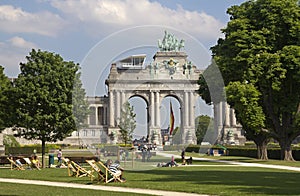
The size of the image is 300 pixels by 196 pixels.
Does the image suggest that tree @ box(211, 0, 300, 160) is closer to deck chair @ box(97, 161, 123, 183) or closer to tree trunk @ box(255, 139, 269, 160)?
tree trunk @ box(255, 139, 269, 160)

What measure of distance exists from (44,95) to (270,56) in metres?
16.2

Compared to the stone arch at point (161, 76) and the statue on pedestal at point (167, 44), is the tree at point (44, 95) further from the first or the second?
the statue on pedestal at point (167, 44)

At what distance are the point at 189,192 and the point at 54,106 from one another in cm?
1716

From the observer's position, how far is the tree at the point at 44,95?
116 feet

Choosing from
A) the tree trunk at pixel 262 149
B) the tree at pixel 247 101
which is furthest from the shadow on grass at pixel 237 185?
the tree trunk at pixel 262 149

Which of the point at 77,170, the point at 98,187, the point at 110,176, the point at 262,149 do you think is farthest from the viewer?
the point at 262,149

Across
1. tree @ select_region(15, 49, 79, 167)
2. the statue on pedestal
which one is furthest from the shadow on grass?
tree @ select_region(15, 49, 79, 167)

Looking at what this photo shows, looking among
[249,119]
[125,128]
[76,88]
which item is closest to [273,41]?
[249,119]

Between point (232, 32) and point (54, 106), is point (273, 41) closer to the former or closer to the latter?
point (232, 32)

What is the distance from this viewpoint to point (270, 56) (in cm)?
4025

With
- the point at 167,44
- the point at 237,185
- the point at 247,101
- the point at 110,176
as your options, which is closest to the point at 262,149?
the point at 247,101

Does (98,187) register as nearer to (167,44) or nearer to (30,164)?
(30,164)

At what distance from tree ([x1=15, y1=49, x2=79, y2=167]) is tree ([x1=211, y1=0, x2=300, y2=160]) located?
42.2 ft

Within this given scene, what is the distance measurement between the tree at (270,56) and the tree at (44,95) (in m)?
12.9
